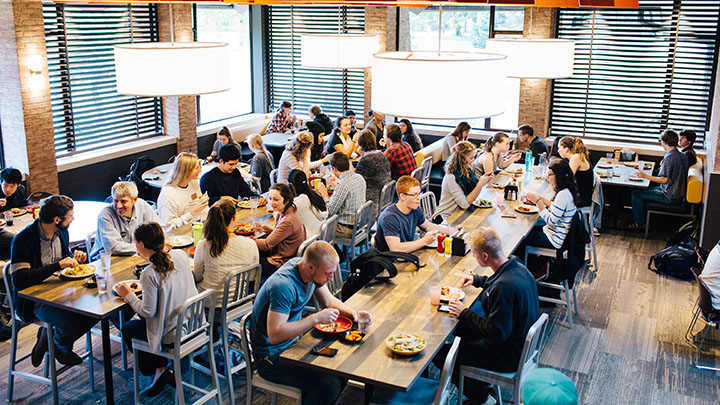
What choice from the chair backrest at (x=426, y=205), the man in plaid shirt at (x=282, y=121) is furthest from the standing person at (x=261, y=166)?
the man in plaid shirt at (x=282, y=121)

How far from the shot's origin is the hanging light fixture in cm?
368

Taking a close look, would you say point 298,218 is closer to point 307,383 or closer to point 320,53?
point 307,383

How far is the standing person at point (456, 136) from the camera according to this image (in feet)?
32.7

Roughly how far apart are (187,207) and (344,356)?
2.98m

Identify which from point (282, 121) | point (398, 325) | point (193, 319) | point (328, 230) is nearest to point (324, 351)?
point (398, 325)

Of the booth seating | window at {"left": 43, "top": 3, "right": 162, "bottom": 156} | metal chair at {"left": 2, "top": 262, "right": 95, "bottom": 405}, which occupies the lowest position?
metal chair at {"left": 2, "top": 262, "right": 95, "bottom": 405}

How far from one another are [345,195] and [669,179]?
15.2 feet

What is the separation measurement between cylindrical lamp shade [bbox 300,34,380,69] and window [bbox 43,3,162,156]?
2660 millimetres

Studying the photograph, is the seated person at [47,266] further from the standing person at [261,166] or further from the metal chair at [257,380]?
the standing person at [261,166]

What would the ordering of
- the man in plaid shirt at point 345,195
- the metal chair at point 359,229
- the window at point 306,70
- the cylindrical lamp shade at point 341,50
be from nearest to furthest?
the man in plaid shirt at point 345,195
the metal chair at point 359,229
the cylindrical lamp shade at point 341,50
the window at point 306,70

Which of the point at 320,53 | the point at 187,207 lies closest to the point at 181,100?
the point at 320,53

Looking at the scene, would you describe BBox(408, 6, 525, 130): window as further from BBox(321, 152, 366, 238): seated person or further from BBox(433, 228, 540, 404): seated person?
BBox(433, 228, 540, 404): seated person

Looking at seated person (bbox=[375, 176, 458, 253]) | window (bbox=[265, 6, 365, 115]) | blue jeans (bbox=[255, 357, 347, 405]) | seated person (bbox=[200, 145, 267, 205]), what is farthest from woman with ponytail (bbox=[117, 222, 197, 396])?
window (bbox=[265, 6, 365, 115])

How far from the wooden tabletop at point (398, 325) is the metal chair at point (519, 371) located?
1.47 ft
